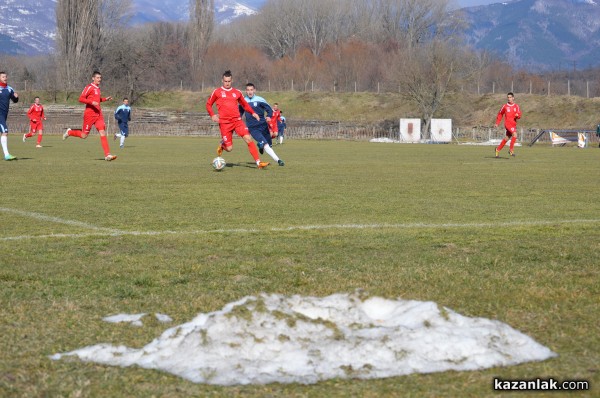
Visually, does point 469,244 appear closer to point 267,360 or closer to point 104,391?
point 267,360

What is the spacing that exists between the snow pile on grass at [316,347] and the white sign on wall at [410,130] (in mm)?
57018

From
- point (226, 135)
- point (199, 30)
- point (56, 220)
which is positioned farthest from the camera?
point (199, 30)

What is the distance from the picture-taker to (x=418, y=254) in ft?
23.8

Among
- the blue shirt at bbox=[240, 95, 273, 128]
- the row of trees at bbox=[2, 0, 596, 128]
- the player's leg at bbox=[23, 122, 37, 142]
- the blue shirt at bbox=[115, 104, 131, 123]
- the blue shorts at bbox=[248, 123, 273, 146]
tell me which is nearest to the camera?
the blue shirt at bbox=[240, 95, 273, 128]

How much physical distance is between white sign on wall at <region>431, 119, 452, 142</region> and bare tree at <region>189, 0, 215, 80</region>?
44759 millimetres

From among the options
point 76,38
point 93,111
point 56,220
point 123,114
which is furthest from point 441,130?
point 56,220

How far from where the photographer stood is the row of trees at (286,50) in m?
75.6

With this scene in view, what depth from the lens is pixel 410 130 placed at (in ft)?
202

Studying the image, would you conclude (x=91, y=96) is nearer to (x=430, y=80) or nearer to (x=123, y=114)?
(x=123, y=114)

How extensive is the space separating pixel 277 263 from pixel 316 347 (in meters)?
2.64

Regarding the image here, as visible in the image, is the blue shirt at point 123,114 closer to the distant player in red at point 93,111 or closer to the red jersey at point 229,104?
the distant player in red at point 93,111

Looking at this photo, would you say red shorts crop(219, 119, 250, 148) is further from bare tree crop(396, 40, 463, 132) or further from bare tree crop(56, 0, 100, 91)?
bare tree crop(56, 0, 100, 91)

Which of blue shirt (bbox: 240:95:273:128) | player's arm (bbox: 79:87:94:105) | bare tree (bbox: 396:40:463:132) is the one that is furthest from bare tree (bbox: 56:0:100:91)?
player's arm (bbox: 79:87:94:105)

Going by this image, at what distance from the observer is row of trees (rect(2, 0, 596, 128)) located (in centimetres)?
7556
